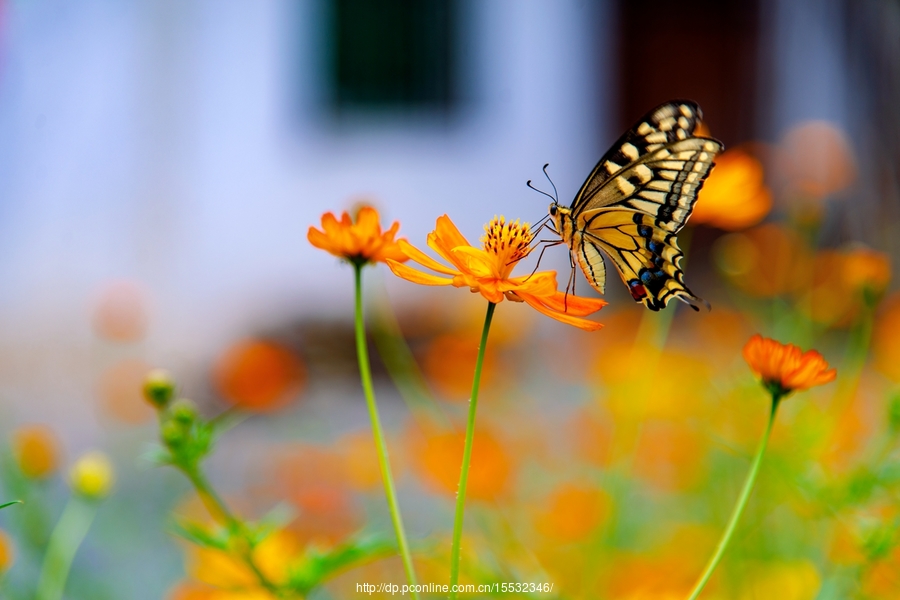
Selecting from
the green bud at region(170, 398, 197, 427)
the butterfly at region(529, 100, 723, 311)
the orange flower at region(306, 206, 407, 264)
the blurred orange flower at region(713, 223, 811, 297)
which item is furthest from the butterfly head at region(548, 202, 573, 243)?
the blurred orange flower at region(713, 223, 811, 297)

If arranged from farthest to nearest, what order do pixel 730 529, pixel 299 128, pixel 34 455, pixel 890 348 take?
pixel 299 128 → pixel 890 348 → pixel 34 455 → pixel 730 529

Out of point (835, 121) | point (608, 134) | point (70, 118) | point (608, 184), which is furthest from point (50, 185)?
point (608, 184)

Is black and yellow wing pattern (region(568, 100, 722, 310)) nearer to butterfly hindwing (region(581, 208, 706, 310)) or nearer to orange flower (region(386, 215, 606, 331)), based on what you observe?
butterfly hindwing (region(581, 208, 706, 310))

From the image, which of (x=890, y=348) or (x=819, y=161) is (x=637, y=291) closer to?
(x=890, y=348)

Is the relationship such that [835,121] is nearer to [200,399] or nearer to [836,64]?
[836,64]

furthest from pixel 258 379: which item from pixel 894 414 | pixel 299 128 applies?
pixel 299 128

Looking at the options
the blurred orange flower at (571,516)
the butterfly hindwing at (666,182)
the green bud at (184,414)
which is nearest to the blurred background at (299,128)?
the blurred orange flower at (571,516)
